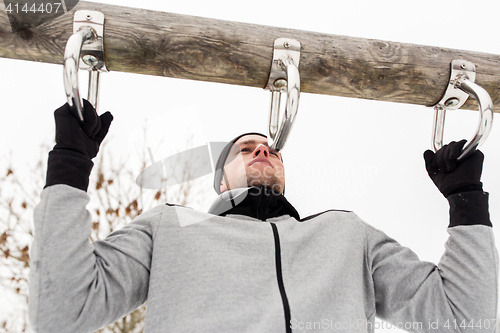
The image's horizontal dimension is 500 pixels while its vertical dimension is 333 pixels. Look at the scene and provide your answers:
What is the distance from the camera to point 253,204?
1.16 metres

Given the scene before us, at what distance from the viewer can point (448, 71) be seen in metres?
0.95

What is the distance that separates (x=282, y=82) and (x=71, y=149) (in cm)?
51

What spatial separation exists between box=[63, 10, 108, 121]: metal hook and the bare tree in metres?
0.80

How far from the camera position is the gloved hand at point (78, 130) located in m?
0.78

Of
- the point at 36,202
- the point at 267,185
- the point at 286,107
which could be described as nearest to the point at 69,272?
the point at 286,107

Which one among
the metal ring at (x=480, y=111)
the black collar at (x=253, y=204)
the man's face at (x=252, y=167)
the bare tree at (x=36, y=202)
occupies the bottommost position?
the bare tree at (x=36, y=202)

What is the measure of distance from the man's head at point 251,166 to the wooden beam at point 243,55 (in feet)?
1.30

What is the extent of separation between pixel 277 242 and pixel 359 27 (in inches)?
107

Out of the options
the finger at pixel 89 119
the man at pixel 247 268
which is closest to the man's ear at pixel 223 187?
the man at pixel 247 268

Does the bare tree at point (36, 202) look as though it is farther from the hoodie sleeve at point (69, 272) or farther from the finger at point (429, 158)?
the finger at point (429, 158)

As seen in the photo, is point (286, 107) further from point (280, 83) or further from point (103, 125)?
point (103, 125)

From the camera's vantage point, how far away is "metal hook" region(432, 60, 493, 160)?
2.81 feet

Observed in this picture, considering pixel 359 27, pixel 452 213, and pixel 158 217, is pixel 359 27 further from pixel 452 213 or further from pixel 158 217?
pixel 158 217

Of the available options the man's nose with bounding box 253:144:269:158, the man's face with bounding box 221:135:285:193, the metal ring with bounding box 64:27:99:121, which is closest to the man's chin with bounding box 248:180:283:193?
the man's face with bounding box 221:135:285:193
